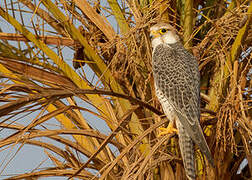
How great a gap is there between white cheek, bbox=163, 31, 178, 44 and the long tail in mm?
1184

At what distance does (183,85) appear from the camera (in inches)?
178

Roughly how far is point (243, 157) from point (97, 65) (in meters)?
1.85

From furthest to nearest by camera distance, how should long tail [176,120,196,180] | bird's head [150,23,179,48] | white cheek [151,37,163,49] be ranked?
1. white cheek [151,37,163,49]
2. bird's head [150,23,179,48]
3. long tail [176,120,196,180]

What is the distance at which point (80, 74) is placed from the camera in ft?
15.6

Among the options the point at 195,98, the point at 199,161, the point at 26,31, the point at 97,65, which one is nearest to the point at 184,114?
the point at 195,98

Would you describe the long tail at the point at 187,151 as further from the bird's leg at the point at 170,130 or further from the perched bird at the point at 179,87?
the bird's leg at the point at 170,130

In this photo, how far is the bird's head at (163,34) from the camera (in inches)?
194

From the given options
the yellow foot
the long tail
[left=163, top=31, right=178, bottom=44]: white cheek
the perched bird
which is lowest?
the long tail

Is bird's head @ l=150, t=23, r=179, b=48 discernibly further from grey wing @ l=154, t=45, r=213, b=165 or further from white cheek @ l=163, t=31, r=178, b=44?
grey wing @ l=154, t=45, r=213, b=165

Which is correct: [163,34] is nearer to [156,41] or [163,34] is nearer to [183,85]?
[156,41]

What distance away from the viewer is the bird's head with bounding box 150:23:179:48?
4922 millimetres

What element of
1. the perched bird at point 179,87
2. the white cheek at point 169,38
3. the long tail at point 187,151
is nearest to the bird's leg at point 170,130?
the perched bird at point 179,87

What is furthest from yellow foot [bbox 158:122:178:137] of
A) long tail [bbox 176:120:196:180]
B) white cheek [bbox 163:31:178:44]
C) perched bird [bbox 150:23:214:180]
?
white cheek [bbox 163:31:178:44]

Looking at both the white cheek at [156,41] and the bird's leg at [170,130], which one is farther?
the white cheek at [156,41]
